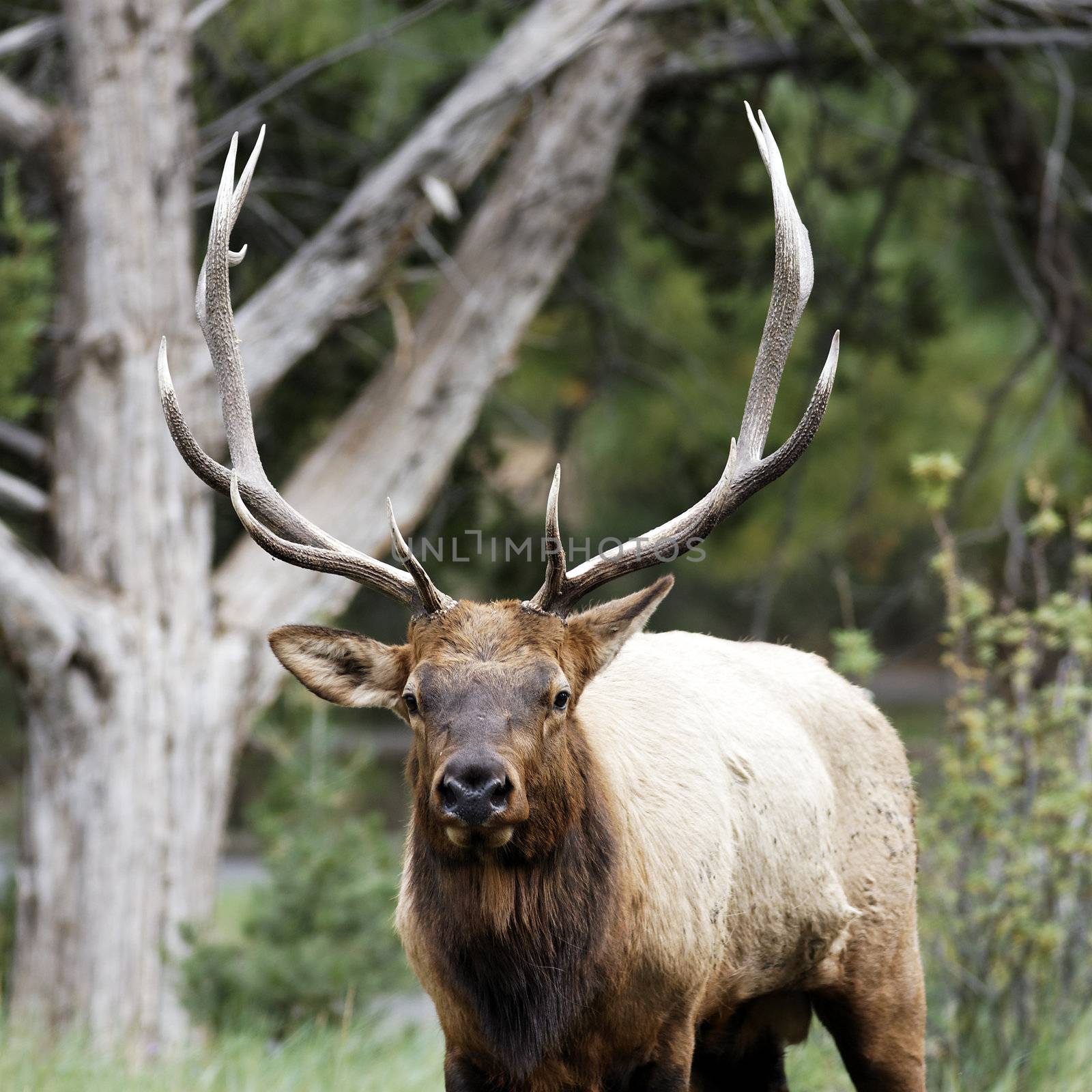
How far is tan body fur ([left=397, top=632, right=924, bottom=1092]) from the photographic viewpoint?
12.4 feet

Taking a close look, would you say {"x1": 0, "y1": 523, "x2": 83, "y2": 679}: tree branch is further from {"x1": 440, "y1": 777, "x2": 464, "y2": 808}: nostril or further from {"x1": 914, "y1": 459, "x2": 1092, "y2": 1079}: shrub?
{"x1": 440, "y1": 777, "x2": 464, "y2": 808}: nostril

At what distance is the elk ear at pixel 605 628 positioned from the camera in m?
3.92

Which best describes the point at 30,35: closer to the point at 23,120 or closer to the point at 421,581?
the point at 23,120

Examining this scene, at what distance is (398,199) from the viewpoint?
7.64 meters

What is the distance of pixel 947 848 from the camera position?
578 cm

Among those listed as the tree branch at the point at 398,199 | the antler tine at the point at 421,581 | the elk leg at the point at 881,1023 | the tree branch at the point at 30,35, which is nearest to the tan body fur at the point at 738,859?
the elk leg at the point at 881,1023

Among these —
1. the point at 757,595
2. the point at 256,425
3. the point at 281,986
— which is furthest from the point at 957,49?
the point at 281,986

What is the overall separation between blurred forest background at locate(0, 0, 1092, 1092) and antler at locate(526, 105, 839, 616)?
165 centimetres

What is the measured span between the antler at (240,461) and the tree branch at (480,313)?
11.3 ft

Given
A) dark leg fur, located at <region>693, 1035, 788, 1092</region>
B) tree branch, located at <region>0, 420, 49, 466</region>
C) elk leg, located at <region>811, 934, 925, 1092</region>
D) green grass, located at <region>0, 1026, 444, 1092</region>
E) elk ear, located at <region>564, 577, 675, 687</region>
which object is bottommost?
green grass, located at <region>0, 1026, 444, 1092</region>

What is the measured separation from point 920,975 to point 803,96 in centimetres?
883

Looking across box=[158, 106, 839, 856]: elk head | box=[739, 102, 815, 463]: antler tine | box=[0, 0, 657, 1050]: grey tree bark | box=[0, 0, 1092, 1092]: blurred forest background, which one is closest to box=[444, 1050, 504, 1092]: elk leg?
box=[158, 106, 839, 856]: elk head

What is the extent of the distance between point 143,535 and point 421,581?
3.90 meters

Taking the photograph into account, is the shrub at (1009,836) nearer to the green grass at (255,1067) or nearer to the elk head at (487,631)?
the elk head at (487,631)
